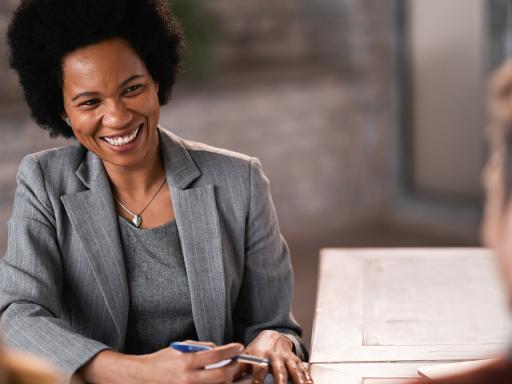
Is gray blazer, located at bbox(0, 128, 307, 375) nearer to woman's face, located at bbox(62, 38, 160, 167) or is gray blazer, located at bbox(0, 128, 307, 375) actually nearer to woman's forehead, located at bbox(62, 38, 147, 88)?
woman's face, located at bbox(62, 38, 160, 167)

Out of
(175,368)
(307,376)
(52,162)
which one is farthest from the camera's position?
(52,162)

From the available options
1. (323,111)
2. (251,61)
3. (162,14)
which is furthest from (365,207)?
(162,14)

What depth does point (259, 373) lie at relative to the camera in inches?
76.5

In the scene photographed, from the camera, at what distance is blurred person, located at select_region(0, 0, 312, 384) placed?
207cm

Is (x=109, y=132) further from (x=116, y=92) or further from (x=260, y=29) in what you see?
(x=260, y=29)

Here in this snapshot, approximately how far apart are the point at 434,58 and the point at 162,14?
4.31 metres

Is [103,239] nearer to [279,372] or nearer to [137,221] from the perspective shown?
[137,221]

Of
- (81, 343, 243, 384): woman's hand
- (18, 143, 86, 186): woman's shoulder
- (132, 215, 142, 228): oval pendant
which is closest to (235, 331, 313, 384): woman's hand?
(81, 343, 243, 384): woman's hand

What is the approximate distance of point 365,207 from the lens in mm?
6633

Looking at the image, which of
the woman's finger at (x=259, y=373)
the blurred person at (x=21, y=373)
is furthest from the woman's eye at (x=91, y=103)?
the blurred person at (x=21, y=373)

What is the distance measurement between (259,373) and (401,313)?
478mm

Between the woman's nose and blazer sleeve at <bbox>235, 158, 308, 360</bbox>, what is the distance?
37cm

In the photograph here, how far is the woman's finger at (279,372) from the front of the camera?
193 centimetres

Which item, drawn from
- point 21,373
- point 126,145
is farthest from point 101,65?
point 21,373
